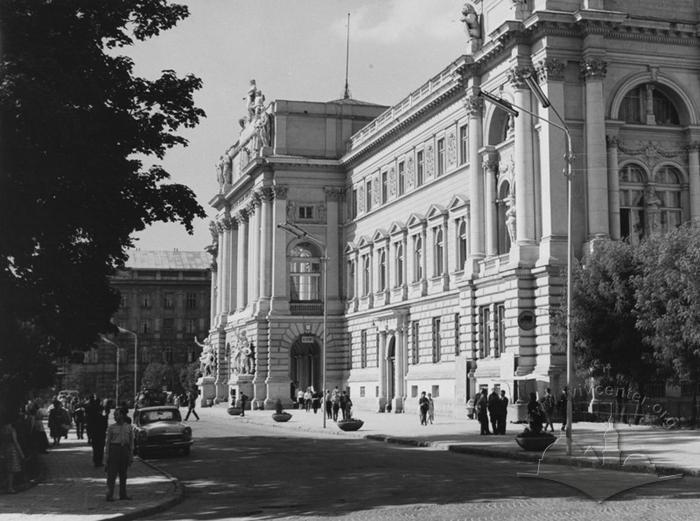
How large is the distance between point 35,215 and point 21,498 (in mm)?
9886

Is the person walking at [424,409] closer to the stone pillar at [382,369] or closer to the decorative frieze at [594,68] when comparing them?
the decorative frieze at [594,68]

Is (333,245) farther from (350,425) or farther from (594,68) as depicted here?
(350,425)

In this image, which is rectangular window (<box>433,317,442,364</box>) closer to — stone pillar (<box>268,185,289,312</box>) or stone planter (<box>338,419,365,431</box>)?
stone planter (<box>338,419,365,431</box>)

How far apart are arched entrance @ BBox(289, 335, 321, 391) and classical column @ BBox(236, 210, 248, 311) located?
8302mm

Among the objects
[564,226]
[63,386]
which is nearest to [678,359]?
[564,226]

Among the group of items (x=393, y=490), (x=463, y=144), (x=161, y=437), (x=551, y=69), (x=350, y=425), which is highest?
(x=551, y=69)

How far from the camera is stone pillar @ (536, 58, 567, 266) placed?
159ft

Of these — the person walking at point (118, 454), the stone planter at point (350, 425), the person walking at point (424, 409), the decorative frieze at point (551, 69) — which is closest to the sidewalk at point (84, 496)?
the person walking at point (118, 454)

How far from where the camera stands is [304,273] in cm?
8719

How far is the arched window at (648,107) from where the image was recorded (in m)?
52.2

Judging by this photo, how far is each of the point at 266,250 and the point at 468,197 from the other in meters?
30.1

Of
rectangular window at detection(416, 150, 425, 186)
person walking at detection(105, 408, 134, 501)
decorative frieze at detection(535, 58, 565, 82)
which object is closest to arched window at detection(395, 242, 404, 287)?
rectangular window at detection(416, 150, 425, 186)

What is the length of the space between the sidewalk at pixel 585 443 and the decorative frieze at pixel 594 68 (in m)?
16.8

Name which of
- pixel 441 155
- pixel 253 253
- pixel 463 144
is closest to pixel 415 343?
pixel 441 155
